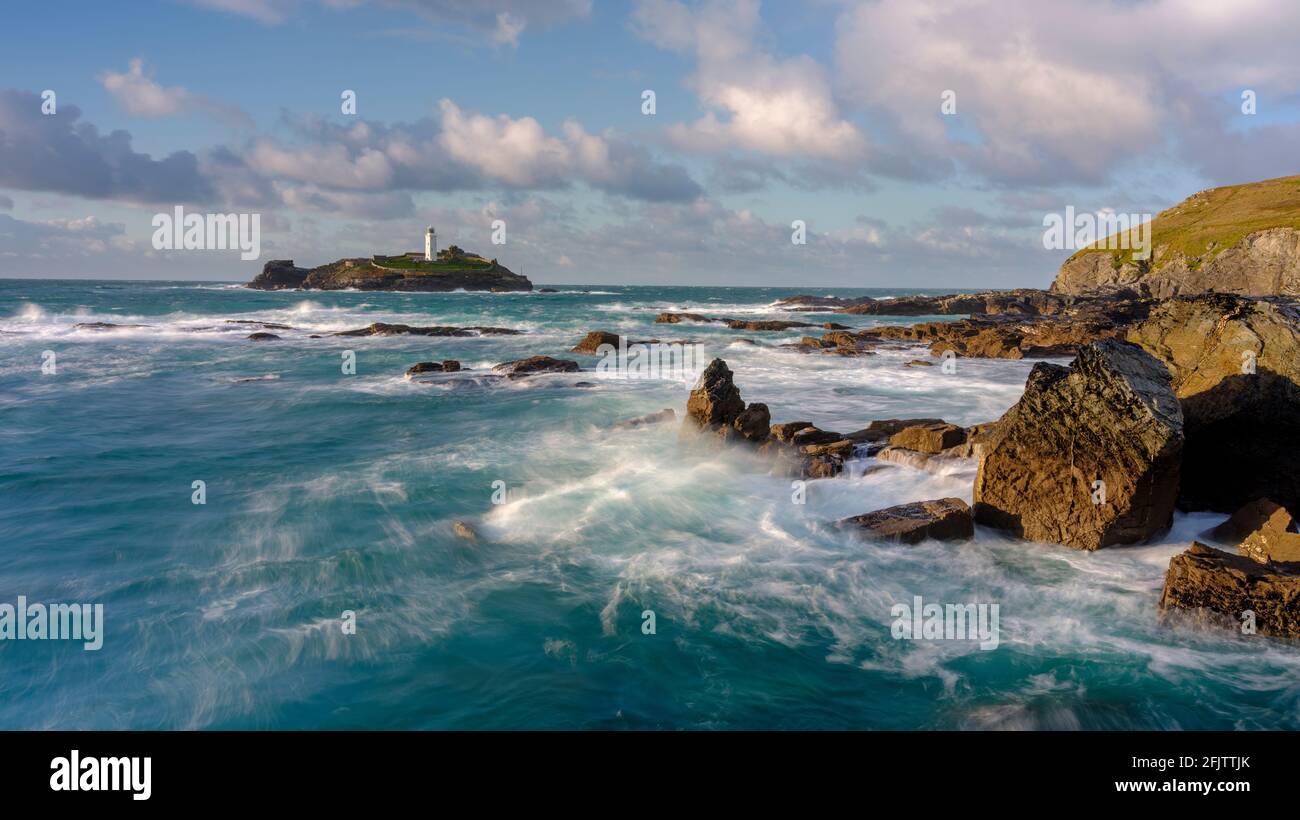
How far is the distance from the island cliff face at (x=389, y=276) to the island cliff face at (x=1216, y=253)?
122 m

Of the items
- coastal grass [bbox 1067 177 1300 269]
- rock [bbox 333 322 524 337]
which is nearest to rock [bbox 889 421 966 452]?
rock [bbox 333 322 524 337]

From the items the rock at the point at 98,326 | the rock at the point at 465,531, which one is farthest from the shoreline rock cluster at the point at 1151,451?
the rock at the point at 98,326

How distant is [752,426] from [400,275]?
160778 mm

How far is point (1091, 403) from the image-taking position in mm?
11750

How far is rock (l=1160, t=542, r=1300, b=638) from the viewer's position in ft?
28.9

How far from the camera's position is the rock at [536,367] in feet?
114

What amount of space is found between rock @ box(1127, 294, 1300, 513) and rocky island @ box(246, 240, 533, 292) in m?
162

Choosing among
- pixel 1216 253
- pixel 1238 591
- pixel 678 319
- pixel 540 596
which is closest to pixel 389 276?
pixel 678 319

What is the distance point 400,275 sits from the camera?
163125 millimetres

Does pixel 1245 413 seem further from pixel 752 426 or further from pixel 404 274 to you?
pixel 404 274

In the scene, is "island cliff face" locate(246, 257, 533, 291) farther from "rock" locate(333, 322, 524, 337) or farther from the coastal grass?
the coastal grass
